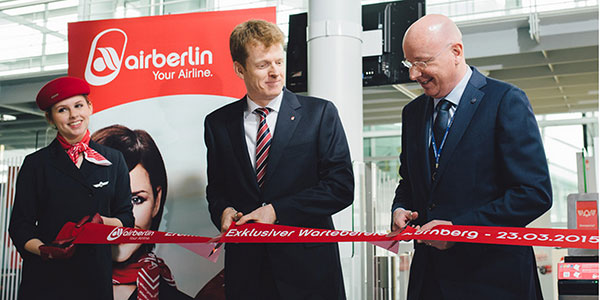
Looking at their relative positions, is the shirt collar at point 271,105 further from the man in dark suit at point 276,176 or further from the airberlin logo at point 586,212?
the airberlin logo at point 586,212

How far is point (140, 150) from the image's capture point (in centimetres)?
364

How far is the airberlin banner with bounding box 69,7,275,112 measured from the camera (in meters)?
3.61

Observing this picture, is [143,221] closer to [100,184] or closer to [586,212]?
[100,184]

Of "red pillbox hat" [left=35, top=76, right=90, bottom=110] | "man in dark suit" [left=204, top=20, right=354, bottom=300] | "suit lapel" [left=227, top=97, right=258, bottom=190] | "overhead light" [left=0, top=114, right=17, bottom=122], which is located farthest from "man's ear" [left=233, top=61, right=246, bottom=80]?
"overhead light" [left=0, top=114, right=17, bottom=122]

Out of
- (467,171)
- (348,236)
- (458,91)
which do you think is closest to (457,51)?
(458,91)

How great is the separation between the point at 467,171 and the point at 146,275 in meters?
1.96

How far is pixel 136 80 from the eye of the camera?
374 cm

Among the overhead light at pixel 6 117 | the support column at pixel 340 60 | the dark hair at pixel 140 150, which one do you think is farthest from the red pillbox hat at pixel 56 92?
the overhead light at pixel 6 117

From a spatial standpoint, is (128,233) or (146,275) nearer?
(128,233)

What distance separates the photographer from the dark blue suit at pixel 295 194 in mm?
2992

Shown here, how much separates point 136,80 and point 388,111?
32.8 feet

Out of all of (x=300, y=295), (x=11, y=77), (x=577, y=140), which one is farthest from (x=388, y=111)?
(x=300, y=295)

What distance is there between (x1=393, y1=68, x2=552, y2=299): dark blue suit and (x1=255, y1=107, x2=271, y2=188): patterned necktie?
80 cm

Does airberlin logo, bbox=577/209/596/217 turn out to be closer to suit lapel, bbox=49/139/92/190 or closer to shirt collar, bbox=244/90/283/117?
shirt collar, bbox=244/90/283/117
